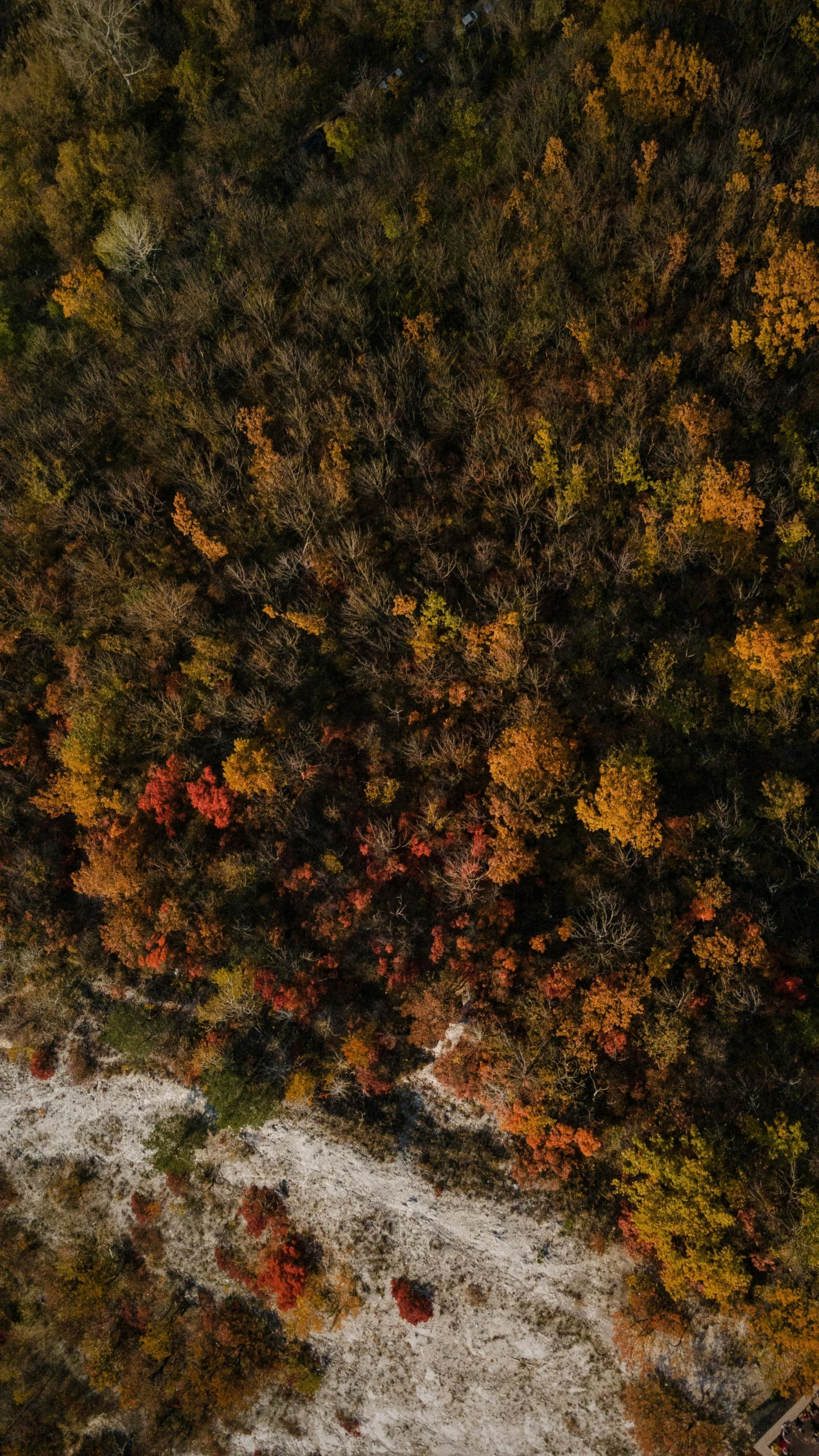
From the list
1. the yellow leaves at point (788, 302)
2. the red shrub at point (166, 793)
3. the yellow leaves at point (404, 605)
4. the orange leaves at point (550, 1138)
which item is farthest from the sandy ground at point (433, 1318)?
the yellow leaves at point (788, 302)

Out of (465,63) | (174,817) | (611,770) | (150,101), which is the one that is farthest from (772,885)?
(150,101)

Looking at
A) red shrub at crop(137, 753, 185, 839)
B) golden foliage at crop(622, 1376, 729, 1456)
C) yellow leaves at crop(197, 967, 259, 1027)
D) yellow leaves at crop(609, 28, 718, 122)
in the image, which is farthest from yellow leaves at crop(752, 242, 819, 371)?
golden foliage at crop(622, 1376, 729, 1456)

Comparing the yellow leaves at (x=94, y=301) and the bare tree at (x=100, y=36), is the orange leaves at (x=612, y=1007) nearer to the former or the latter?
the yellow leaves at (x=94, y=301)

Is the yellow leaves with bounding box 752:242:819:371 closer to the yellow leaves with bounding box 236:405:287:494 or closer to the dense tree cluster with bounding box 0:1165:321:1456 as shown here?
the yellow leaves with bounding box 236:405:287:494

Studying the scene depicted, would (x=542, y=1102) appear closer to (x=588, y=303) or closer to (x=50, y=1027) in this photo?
(x=50, y=1027)

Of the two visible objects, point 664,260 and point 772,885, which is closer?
point 772,885

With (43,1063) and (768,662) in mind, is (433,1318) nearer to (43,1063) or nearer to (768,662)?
(43,1063)
